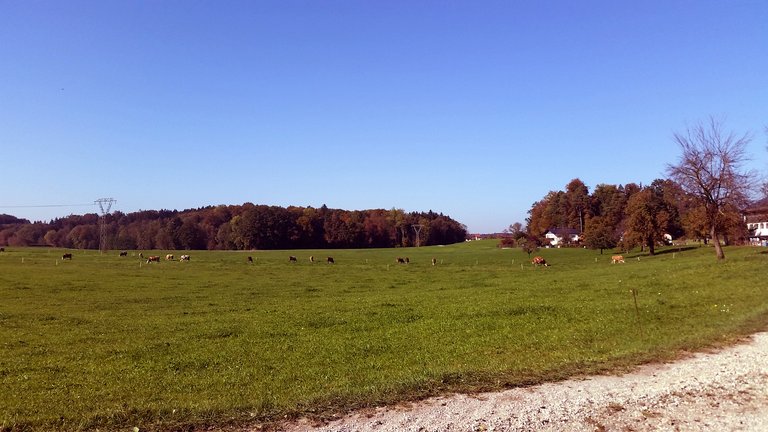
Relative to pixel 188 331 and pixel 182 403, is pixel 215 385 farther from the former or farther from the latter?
pixel 188 331

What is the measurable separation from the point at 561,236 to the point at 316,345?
13675cm

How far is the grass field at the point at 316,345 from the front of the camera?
369 inches

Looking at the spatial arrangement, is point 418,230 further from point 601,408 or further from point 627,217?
point 601,408

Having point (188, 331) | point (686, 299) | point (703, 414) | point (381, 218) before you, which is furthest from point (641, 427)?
point (381, 218)

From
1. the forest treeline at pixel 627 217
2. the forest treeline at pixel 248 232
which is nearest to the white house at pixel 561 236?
the forest treeline at pixel 627 217

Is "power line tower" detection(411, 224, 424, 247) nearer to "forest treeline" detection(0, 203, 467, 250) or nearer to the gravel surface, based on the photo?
"forest treeline" detection(0, 203, 467, 250)

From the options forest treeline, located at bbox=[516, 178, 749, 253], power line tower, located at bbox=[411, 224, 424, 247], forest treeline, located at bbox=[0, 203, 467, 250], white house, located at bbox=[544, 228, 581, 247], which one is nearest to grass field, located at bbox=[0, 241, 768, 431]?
forest treeline, located at bbox=[516, 178, 749, 253]

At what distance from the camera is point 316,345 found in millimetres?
16734

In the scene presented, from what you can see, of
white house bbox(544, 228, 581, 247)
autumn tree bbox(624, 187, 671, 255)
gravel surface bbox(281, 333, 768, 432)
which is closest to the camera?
gravel surface bbox(281, 333, 768, 432)

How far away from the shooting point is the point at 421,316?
887 inches

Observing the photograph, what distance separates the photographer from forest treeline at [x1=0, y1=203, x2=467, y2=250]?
170250 millimetres

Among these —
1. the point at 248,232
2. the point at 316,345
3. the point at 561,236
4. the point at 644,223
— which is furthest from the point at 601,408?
the point at 248,232

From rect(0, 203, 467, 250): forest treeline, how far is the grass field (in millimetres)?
138963

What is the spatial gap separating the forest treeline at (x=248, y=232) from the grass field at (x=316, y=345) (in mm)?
138963
